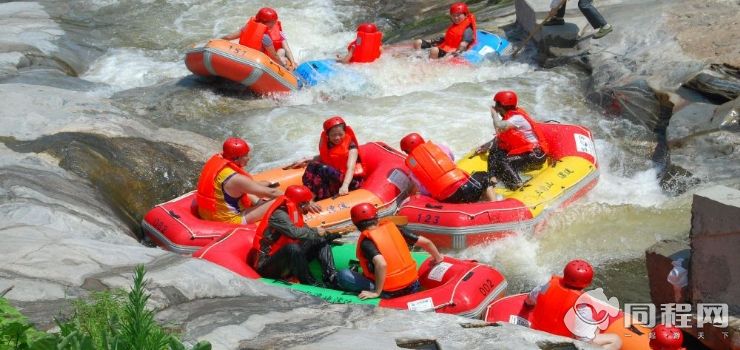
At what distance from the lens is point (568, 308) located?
21.7 ft

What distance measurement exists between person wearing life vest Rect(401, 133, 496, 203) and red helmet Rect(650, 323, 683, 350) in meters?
3.25

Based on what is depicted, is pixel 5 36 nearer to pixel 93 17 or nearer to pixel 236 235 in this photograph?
pixel 93 17

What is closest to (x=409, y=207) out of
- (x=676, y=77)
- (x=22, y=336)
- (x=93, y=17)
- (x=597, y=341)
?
(x=597, y=341)

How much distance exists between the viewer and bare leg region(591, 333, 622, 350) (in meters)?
6.44

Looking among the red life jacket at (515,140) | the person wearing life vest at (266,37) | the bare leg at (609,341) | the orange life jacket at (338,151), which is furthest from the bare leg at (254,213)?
the person wearing life vest at (266,37)

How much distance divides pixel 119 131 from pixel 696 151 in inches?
245

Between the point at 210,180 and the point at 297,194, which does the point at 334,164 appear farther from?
the point at 297,194

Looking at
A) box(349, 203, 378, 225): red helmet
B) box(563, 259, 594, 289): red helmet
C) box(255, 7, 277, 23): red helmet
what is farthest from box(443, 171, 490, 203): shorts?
box(255, 7, 277, 23): red helmet

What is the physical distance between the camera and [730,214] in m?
6.52

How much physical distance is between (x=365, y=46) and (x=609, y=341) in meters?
7.80

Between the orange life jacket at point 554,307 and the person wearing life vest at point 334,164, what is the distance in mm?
3122

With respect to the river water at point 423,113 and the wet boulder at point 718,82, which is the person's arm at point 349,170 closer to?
the river water at point 423,113

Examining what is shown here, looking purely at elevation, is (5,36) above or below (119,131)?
above

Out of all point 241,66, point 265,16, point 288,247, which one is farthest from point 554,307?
point 265,16
